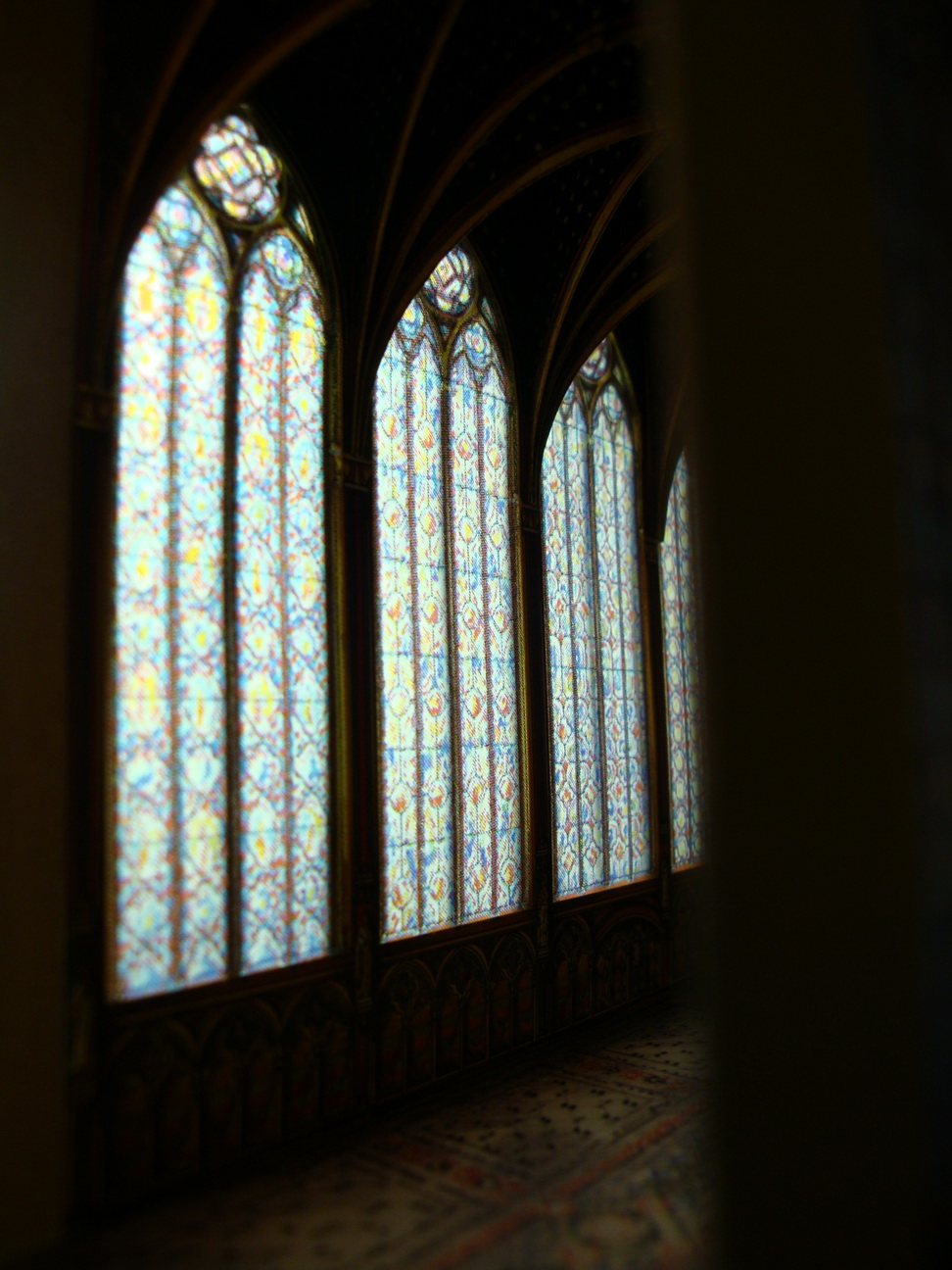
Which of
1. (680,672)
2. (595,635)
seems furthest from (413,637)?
(680,672)

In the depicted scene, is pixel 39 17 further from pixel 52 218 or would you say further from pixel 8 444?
pixel 8 444

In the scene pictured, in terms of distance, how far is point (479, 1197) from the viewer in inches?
147

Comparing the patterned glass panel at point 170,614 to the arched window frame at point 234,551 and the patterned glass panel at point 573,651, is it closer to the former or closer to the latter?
the arched window frame at point 234,551

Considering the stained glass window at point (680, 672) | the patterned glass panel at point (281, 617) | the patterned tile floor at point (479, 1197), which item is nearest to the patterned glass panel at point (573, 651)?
the stained glass window at point (680, 672)

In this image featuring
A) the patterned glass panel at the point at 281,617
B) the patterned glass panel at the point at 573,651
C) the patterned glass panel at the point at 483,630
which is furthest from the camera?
the patterned glass panel at the point at 573,651

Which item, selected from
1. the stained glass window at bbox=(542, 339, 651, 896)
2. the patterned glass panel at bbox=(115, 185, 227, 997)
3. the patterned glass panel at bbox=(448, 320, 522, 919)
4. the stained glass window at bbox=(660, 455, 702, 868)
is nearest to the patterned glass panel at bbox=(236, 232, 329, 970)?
the patterned glass panel at bbox=(115, 185, 227, 997)

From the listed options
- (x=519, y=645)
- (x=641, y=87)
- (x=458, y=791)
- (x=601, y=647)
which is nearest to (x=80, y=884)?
(x=458, y=791)

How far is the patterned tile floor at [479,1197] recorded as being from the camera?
10.8 ft

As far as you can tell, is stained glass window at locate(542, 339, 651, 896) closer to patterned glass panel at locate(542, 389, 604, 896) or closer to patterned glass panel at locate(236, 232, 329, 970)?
patterned glass panel at locate(542, 389, 604, 896)

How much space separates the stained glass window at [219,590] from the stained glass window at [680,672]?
375cm

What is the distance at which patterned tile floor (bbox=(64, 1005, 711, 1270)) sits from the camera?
3.30 m

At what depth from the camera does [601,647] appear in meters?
6.79

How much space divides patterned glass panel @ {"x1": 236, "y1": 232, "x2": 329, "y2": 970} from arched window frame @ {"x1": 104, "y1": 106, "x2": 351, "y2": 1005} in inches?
1.5

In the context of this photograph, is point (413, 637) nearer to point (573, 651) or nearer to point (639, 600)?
point (573, 651)
